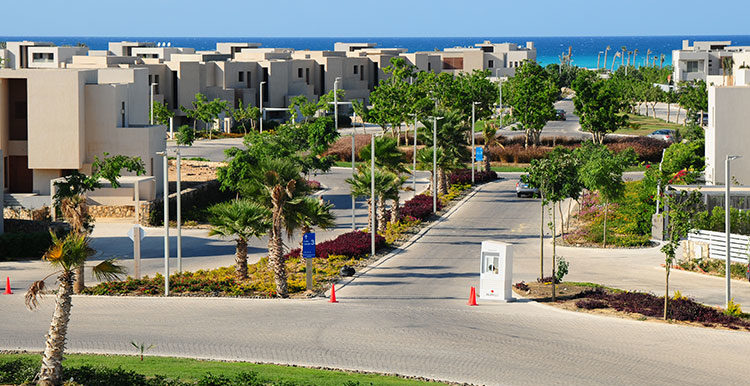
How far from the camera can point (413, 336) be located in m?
27.9

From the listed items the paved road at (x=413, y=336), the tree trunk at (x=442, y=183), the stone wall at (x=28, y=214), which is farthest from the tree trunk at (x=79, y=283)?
the tree trunk at (x=442, y=183)

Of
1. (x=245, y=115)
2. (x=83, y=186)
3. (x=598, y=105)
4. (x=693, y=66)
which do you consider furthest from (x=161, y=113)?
(x=693, y=66)

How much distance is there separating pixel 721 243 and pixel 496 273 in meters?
10.1

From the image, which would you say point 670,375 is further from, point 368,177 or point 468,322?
point 368,177

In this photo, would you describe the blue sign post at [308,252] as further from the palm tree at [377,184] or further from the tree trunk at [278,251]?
the palm tree at [377,184]

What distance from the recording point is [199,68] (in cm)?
10325

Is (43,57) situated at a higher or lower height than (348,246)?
higher

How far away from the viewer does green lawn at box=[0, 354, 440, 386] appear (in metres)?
22.9

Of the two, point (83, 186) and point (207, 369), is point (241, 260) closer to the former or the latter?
point (207, 369)

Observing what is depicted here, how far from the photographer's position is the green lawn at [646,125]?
96812mm

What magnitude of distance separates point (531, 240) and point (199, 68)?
62.7m

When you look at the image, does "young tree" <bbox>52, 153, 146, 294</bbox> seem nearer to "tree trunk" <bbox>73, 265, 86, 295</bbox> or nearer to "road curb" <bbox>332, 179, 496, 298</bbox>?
"tree trunk" <bbox>73, 265, 86, 295</bbox>

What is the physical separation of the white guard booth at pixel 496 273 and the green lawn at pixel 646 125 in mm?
62024

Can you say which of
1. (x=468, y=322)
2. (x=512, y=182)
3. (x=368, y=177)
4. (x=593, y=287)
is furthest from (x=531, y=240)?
(x=512, y=182)
